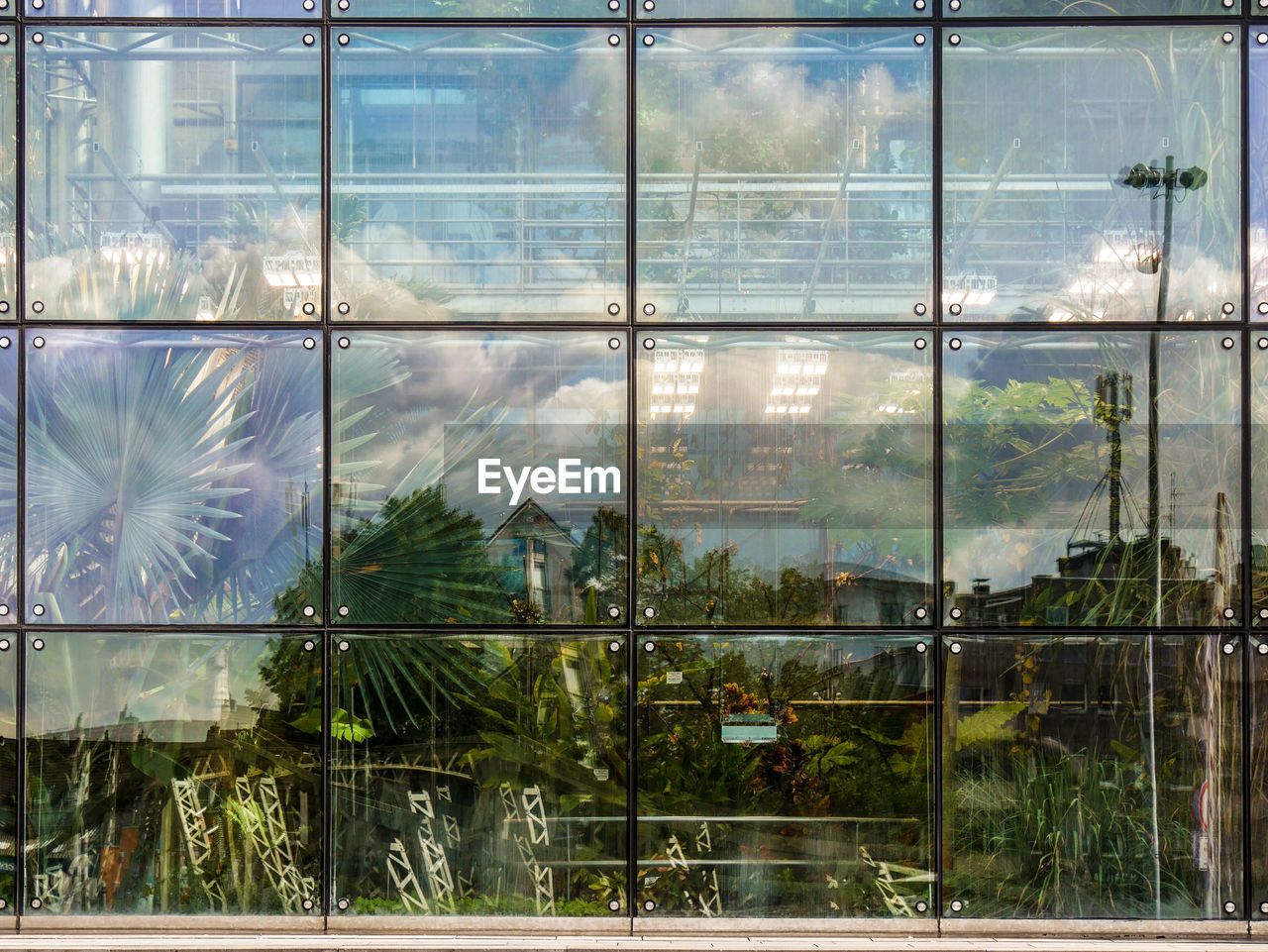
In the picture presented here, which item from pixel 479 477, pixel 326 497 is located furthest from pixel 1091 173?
pixel 326 497

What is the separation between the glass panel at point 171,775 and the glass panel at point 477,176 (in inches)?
101

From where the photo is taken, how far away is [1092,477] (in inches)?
245

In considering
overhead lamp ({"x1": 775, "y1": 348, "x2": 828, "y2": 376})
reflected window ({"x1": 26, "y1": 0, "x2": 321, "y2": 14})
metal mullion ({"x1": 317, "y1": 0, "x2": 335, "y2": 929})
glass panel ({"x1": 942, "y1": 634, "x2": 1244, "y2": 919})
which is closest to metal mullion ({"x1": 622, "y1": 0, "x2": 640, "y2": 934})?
overhead lamp ({"x1": 775, "y1": 348, "x2": 828, "y2": 376})

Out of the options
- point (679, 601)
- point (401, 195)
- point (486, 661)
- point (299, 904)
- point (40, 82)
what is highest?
point (40, 82)

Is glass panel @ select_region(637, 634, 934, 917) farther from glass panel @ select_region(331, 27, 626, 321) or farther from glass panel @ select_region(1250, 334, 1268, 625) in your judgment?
glass panel @ select_region(331, 27, 626, 321)

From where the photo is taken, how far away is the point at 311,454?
6203 mm

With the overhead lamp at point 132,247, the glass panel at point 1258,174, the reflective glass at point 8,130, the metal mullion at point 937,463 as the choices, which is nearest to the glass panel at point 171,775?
the overhead lamp at point 132,247

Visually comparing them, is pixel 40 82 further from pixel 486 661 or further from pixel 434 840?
pixel 434 840

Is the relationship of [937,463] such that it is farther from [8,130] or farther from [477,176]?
[8,130]

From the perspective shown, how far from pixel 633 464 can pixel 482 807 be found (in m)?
Answer: 2.45

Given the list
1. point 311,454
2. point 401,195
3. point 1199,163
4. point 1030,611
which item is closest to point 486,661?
point 311,454

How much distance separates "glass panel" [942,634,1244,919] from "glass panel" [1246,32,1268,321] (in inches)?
91.9

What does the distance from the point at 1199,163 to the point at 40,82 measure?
7.76 meters

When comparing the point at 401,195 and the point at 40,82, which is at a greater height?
the point at 40,82
